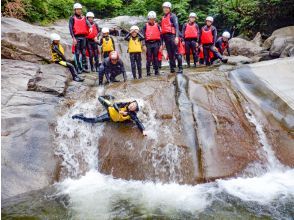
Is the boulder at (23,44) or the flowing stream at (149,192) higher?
the boulder at (23,44)

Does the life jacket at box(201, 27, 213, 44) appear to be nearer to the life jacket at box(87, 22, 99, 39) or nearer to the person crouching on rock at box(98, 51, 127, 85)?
the person crouching on rock at box(98, 51, 127, 85)

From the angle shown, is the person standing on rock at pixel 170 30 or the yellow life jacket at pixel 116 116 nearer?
the yellow life jacket at pixel 116 116

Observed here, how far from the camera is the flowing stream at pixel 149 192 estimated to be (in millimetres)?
6496

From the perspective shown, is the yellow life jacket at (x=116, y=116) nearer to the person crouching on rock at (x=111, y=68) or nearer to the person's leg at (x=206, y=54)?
the person crouching on rock at (x=111, y=68)

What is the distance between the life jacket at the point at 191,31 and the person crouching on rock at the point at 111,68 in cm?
275

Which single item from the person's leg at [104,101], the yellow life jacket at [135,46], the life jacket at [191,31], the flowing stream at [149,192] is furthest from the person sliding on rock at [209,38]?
the person's leg at [104,101]

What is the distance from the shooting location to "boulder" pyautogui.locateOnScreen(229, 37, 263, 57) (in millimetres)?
15703

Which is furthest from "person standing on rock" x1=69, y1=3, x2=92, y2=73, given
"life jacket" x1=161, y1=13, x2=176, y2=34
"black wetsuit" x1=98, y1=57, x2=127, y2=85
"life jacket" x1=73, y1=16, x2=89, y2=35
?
"life jacket" x1=161, y1=13, x2=176, y2=34

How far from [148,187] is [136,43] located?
502cm

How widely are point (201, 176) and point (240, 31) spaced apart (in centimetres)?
1431

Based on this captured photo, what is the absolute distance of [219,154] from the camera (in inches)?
320

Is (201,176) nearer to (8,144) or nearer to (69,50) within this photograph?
(8,144)

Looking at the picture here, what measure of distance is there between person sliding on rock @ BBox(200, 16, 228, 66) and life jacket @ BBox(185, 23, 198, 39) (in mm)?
560

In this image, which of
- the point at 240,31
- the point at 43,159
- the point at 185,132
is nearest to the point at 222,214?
the point at 185,132
